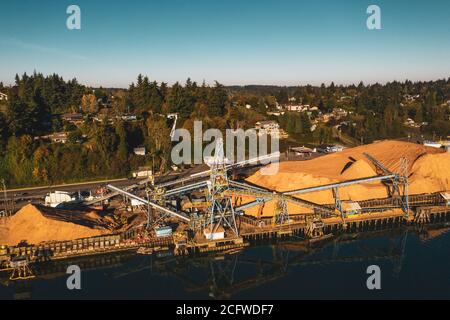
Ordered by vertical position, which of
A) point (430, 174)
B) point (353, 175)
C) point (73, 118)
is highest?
point (73, 118)

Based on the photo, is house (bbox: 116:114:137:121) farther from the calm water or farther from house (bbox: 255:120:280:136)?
the calm water

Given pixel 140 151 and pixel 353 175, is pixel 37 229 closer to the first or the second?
pixel 140 151

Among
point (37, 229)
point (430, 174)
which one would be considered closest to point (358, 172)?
point (430, 174)

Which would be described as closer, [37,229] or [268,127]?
[37,229]

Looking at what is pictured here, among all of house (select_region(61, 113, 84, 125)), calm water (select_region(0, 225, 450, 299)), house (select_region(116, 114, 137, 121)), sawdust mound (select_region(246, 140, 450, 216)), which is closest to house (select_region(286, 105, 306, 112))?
house (select_region(116, 114, 137, 121))

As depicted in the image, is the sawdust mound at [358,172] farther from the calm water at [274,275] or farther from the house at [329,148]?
the house at [329,148]

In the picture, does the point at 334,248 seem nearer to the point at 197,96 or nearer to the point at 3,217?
the point at 3,217

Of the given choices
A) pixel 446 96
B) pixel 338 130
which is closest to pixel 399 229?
pixel 338 130
